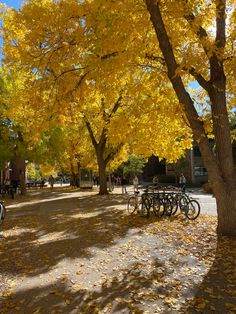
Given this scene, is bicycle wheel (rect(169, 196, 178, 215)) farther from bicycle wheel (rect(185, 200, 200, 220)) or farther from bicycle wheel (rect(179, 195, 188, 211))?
bicycle wheel (rect(185, 200, 200, 220))

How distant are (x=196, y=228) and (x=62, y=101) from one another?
5.54m

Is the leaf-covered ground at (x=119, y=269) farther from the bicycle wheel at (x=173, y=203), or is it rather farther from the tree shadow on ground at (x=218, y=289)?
the bicycle wheel at (x=173, y=203)

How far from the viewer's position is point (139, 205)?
14570 mm

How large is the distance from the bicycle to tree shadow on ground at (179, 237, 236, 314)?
19.7 ft

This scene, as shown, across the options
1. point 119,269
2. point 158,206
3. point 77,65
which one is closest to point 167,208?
point 158,206

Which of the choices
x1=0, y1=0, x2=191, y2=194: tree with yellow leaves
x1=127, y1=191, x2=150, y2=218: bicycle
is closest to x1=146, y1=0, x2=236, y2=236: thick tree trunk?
x1=0, y1=0, x2=191, y2=194: tree with yellow leaves

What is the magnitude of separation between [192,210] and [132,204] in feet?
9.11

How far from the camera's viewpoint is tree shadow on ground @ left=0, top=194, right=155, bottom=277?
7.60 m

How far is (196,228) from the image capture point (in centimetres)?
1070

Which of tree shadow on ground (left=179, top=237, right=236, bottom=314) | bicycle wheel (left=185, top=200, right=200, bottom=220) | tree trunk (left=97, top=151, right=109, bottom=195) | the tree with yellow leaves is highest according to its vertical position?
the tree with yellow leaves

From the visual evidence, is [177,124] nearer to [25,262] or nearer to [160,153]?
[160,153]

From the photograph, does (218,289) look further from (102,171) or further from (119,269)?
(102,171)

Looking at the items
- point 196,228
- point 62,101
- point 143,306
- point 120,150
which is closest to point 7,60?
point 62,101

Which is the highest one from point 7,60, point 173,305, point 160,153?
point 7,60
